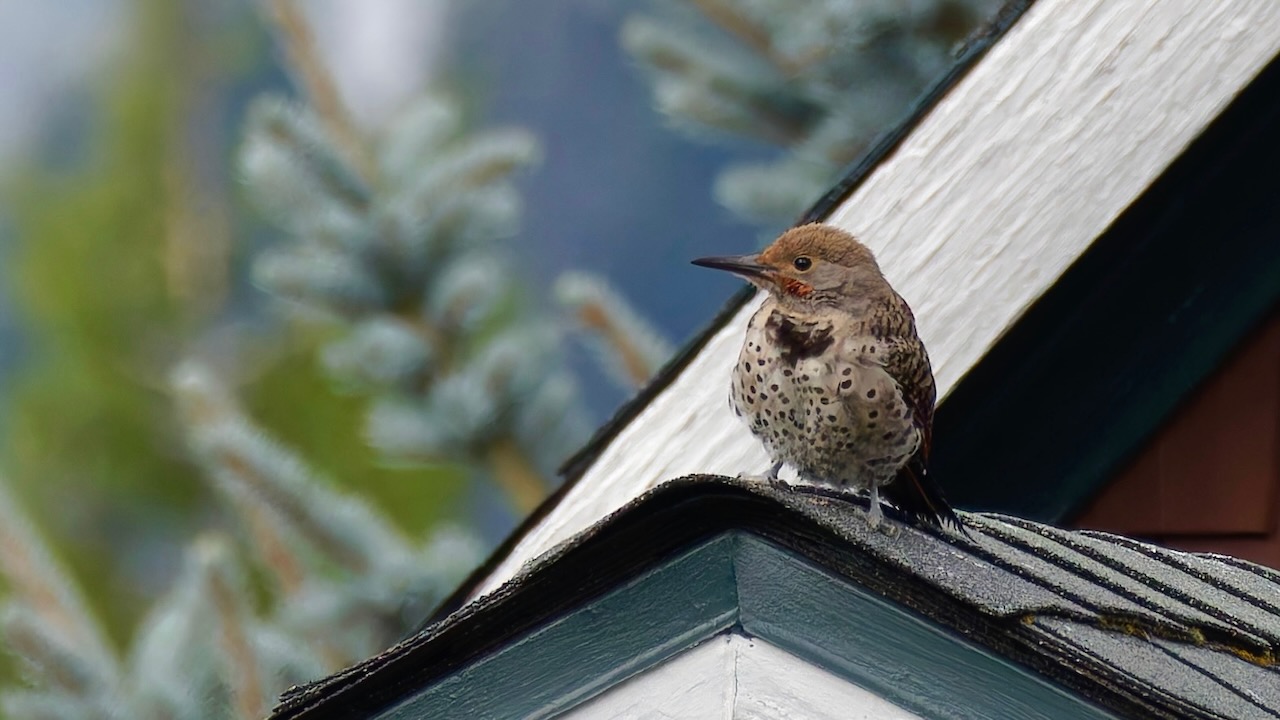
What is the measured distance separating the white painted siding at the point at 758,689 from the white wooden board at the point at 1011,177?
2.58ft

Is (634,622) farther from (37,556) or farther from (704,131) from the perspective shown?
(704,131)

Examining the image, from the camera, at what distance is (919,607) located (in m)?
1.23

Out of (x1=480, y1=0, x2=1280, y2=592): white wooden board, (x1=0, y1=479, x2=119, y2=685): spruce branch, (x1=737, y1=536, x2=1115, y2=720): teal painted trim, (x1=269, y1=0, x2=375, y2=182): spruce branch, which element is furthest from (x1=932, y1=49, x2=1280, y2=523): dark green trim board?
(x1=0, y1=479, x2=119, y2=685): spruce branch

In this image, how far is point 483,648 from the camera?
1.35m

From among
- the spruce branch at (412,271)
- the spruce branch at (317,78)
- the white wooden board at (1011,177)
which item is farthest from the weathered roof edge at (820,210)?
the spruce branch at (317,78)

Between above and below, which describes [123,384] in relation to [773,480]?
above

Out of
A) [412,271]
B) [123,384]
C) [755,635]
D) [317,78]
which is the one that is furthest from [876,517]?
[123,384]

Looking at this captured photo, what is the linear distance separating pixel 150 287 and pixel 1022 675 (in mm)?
7729

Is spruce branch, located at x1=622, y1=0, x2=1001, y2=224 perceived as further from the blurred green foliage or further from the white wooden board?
the blurred green foliage

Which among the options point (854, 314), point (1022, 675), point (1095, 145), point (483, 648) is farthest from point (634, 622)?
point (1095, 145)

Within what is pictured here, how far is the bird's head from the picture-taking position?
65.3 inches

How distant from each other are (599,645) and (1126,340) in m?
1.38

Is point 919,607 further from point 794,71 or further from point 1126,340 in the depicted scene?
point 794,71

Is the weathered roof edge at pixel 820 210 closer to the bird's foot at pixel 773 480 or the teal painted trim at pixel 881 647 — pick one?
the bird's foot at pixel 773 480
